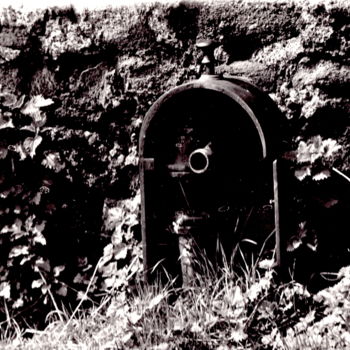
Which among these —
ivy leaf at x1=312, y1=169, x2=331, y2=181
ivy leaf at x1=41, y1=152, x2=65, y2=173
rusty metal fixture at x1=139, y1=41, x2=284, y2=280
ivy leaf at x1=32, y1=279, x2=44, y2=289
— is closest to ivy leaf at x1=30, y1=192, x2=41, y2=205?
ivy leaf at x1=41, y1=152, x2=65, y2=173

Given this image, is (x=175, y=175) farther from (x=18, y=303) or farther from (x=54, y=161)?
(x=18, y=303)

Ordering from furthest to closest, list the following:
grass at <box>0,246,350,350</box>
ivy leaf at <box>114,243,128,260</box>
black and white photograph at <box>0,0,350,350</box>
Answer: ivy leaf at <box>114,243,128,260</box> < black and white photograph at <box>0,0,350,350</box> < grass at <box>0,246,350,350</box>

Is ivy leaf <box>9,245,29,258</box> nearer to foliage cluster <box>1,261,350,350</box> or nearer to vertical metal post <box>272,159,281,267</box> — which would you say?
foliage cluster <box>1,261,350,350</box>

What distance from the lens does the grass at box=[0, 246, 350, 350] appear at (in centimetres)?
330

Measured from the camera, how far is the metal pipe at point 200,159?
362 cm

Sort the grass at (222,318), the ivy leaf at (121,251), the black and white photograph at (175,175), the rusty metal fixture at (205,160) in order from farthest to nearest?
the ivy leaf at (121,251) < the rusty metal fixture at (205,160) < the black and white photograph at (175,175) < the grass at (222,318)

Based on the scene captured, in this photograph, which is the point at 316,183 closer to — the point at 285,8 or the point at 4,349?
the point at 285,8

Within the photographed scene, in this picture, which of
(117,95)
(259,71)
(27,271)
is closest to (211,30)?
(259,71)

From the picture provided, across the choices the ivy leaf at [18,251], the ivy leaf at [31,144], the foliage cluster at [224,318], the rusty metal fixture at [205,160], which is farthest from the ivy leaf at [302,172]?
the ivy leaf at [18,251]

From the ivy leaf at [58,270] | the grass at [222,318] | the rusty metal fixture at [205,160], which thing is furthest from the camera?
the ivy leaf at [58,270]

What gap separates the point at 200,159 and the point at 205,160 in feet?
0.11

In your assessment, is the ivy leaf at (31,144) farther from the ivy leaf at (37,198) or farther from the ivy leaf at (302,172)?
the ivy leaf at (302,172)

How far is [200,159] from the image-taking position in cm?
367

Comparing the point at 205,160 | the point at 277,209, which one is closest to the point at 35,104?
the point at 205,160
